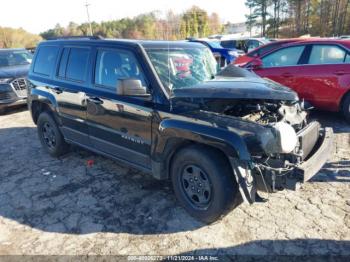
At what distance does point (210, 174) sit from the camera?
2906 millimetres

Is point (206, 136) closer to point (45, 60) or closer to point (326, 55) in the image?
point (45, 60)

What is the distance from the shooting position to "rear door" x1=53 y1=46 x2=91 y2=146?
417 centimetres

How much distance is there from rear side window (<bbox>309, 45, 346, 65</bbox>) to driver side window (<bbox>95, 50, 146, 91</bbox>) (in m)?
4.11

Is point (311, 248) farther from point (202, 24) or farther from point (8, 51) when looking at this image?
point (202, 24)

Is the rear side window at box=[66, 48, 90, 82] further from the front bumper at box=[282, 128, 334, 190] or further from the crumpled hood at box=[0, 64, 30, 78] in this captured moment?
the crumpled hood at box=[0, 64, 30, 78]

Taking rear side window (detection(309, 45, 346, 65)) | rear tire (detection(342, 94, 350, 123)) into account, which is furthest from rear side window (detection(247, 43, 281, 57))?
rear tire (detection(342, 94, 350, 123))

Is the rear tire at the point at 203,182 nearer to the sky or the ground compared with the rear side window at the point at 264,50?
nearer to the ground

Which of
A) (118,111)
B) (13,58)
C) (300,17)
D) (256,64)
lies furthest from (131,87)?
(300,17)

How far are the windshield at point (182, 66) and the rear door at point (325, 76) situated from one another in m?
2.63

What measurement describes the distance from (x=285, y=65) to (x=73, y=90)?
4360 mm

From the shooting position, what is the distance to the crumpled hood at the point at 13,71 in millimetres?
8820

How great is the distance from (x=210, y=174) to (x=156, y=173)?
77 centimetres

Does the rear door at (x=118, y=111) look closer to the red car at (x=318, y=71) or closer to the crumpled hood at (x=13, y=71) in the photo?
the red car at (x=318, y=71)

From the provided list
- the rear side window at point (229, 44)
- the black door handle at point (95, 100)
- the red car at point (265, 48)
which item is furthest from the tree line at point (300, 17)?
the black door handle at point (95, 100)
